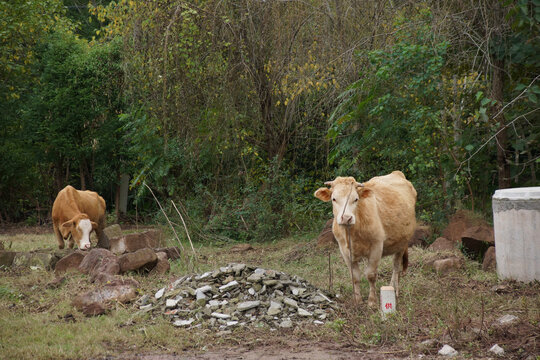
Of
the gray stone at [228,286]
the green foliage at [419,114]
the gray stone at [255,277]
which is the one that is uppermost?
the green foliage at [419,114]

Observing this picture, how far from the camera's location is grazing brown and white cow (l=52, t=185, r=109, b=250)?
10.2m

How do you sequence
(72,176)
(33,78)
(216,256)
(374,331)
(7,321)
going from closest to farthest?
1. (374,331)
2. (7,321)
3. (216,256)
4. (33,78)
5. (72,176)

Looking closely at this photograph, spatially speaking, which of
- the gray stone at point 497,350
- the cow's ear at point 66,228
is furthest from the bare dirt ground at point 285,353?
the cow's ear at point 66,228

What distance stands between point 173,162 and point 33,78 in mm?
5849

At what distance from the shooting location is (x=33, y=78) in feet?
55.0

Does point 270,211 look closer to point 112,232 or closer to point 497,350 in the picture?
point 112,232

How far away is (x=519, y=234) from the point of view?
693 cm

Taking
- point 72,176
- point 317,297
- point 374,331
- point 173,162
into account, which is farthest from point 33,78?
point 374,331

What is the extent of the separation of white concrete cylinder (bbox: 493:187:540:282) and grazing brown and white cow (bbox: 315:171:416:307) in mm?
1081

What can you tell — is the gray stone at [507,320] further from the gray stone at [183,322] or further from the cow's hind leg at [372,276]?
the gray stone at [183,322]

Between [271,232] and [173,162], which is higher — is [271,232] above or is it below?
Answer: below

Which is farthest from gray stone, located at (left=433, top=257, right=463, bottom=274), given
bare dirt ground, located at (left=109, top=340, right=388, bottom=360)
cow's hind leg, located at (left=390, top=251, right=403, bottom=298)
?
bare dirt ground, located at (left=109, top=340, right=388, bottom=360)

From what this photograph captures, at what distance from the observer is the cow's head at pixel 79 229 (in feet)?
33.4

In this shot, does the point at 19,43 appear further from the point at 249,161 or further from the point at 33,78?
the point at 249,161
